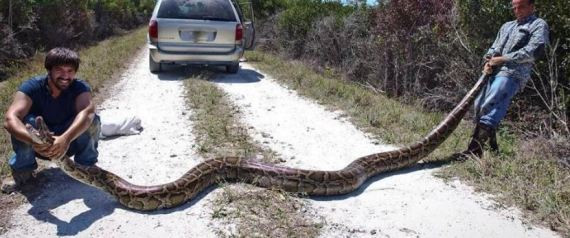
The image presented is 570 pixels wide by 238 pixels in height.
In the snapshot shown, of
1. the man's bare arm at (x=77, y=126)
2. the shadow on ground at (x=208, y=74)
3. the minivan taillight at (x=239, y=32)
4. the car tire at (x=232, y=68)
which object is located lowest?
the shadow on ground at (x=208, y=74)

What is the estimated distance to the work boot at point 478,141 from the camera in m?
6.11

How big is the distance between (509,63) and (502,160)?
3.89ft

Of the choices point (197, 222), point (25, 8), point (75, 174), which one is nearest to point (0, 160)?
point (75, 174)

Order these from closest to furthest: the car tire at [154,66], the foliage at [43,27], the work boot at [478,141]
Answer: the work boot at [478,141]
the car tire at [154,66]
the foliage at [43,27]

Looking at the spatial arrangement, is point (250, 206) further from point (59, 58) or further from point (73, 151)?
point (59, 58)

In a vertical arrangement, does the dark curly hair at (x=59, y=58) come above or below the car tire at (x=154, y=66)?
above

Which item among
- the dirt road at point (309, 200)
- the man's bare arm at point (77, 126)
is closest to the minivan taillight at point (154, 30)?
the dirt road at point (309, 200)

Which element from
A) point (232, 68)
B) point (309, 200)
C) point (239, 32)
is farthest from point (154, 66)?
point (309, 200)

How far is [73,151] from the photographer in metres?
5.21

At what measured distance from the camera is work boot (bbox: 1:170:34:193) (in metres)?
4.97

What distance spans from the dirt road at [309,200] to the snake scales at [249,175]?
0.11 meters

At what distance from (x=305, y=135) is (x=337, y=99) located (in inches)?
102

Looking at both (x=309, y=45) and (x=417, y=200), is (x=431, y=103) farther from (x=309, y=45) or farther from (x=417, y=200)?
(x=309, y=45)

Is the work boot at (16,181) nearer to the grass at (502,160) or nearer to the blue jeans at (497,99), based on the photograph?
the grass at (502,160)
